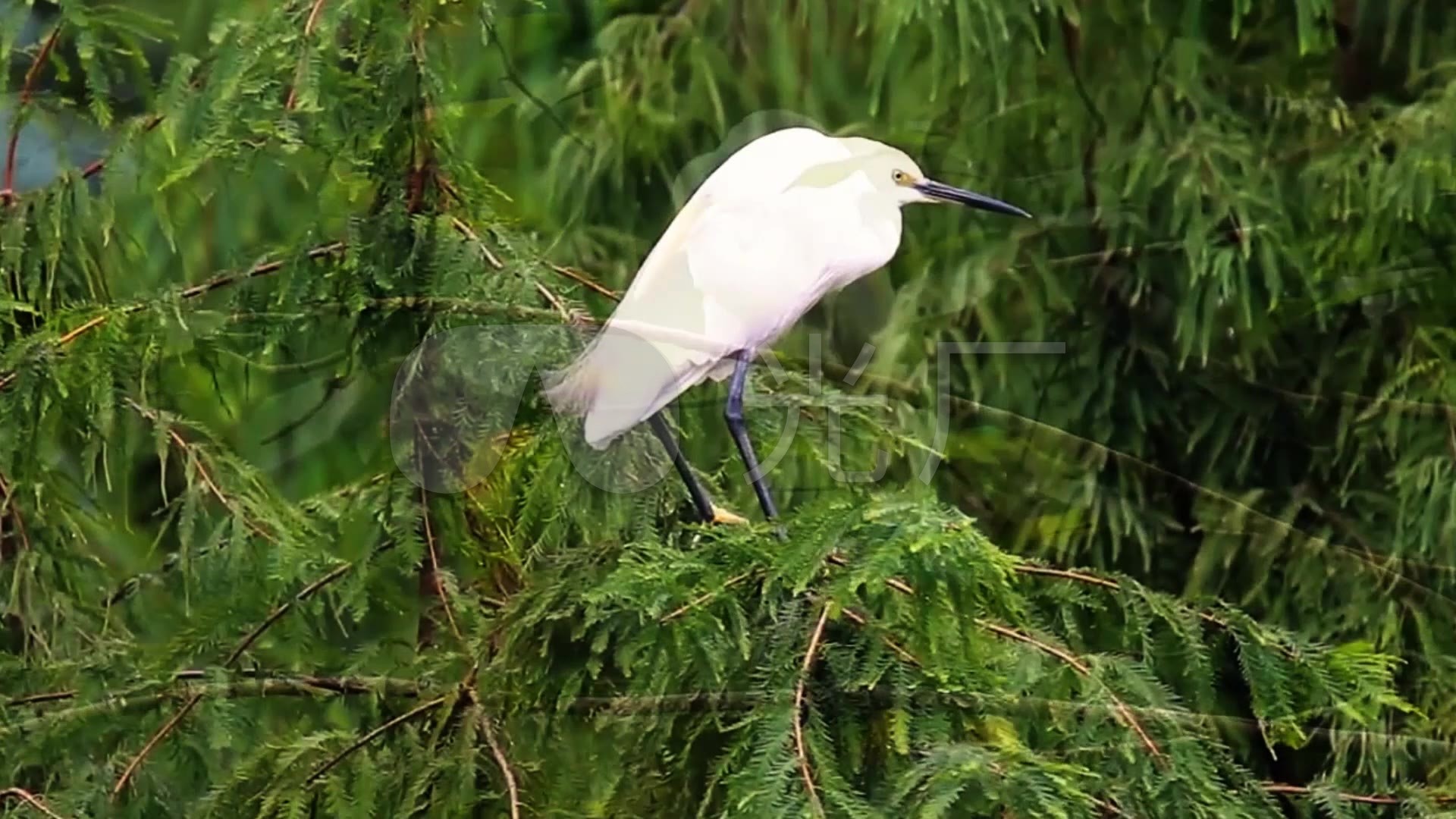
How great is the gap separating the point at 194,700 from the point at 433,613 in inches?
4.6

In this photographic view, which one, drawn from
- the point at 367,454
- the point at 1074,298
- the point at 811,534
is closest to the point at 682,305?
the point at 811,534

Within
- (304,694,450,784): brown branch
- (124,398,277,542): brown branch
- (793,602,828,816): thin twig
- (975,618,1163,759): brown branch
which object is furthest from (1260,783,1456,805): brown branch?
(124,398,277,542): brown branch

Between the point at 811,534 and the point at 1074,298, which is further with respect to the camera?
the point at 1074,298

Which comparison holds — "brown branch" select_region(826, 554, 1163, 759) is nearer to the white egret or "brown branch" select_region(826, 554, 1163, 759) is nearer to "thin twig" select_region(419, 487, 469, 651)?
the white egret

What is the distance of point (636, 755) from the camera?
0.62m

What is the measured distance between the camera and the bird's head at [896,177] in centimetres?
65

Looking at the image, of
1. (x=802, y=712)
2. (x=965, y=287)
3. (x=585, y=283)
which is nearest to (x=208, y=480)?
(x=585, y=283)

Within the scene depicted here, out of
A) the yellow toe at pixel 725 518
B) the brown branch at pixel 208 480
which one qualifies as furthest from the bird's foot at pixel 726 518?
the brown branch at pixel 208 480

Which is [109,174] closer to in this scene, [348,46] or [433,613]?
[348,46]

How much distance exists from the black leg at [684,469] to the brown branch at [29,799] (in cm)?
29

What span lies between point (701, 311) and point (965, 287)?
1.37 ft

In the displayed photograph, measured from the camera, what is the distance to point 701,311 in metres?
0.63

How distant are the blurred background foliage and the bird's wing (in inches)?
3.9

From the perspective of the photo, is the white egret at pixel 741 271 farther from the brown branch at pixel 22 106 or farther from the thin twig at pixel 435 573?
the brown branch at pixel 22 106
